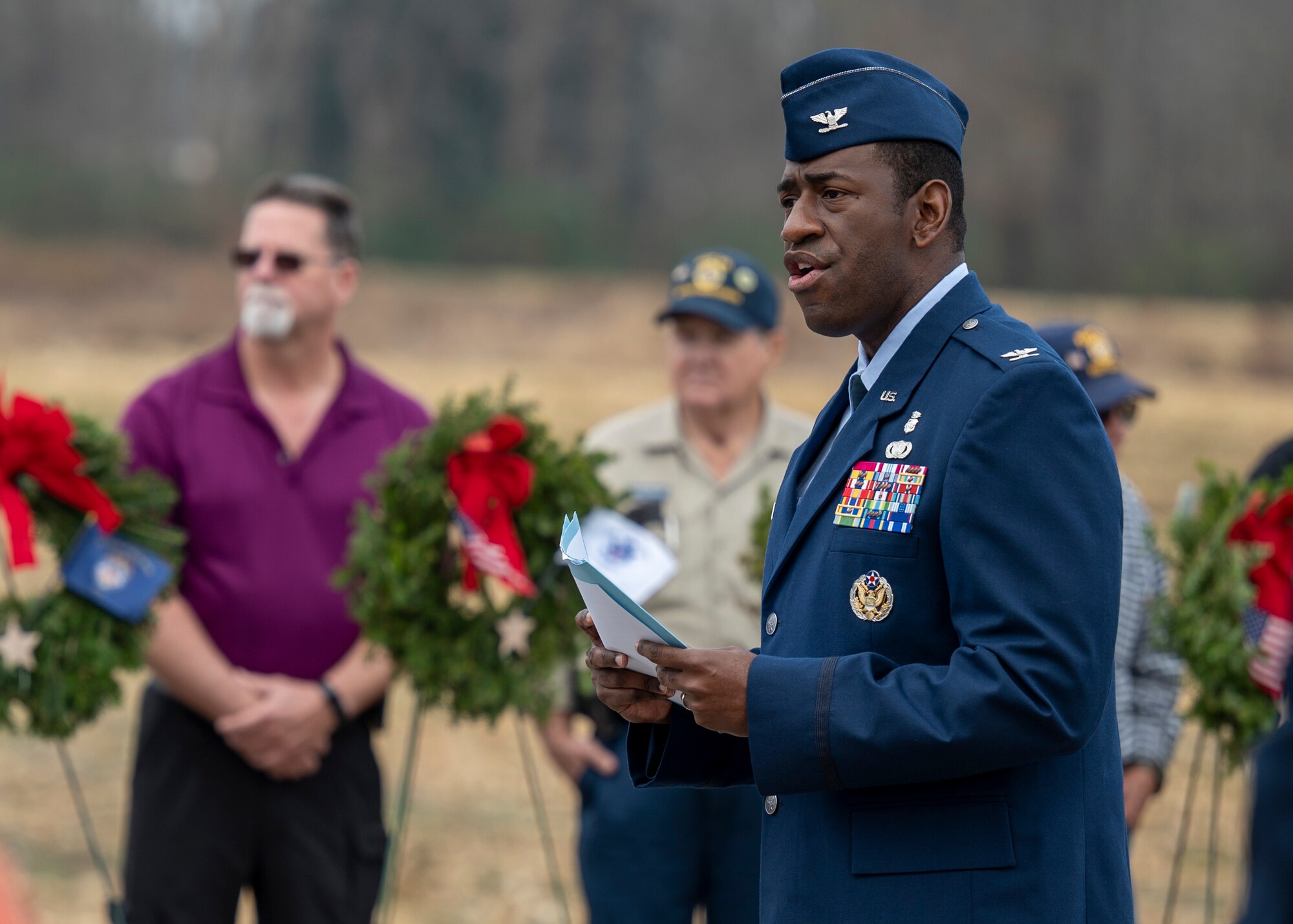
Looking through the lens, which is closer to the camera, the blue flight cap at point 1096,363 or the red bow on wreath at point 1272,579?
the blue flight cap at point 1096,363

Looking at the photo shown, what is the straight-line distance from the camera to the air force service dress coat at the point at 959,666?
1783 mm

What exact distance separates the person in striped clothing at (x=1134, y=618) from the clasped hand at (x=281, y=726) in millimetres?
2117

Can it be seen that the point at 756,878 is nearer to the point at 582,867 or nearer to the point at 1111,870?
the point at 582,867

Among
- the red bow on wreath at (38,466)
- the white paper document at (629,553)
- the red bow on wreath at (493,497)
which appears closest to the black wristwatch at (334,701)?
the red bow on wreath at (493,497)

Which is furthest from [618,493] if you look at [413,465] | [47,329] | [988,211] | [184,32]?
[184,32]

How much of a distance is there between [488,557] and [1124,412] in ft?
5.66

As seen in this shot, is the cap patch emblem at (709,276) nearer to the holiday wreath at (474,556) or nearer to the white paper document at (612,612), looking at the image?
the holiday wreath at (474,556)

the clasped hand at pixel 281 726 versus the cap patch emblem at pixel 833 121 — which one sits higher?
the cap patch emblem at pixel 833 121

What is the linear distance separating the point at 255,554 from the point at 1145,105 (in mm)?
14129

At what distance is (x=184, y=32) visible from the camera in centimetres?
1941

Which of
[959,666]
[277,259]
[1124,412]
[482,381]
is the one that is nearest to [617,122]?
[482,381]

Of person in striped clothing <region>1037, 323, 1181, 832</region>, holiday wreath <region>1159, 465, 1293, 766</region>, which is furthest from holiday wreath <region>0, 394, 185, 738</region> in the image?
holiday wreath <region>1159, 465, 1293, 766</region>

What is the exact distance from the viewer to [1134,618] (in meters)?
3.78

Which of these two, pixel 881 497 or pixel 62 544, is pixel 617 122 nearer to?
pixel 62 544
